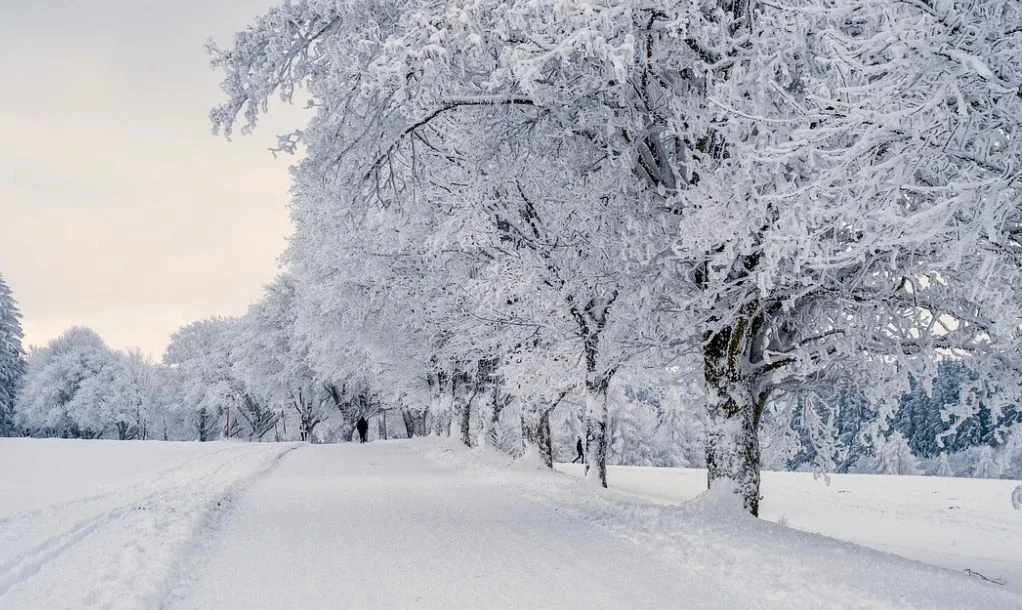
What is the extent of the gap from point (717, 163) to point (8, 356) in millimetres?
63402

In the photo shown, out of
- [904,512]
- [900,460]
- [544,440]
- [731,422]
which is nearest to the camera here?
[731,422]

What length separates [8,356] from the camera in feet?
187

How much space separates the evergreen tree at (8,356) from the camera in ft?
→ 176

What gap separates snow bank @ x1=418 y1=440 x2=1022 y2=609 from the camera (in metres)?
5.76

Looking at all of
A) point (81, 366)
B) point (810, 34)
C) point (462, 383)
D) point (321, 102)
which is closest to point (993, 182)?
point (810, 34)

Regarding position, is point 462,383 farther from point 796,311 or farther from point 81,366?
point 81,366

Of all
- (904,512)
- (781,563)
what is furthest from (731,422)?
(904,512)

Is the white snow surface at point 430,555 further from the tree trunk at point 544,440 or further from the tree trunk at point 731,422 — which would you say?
the tree trunk at point 544,440

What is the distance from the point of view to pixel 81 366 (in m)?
70.8

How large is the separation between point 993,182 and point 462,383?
27775 mm

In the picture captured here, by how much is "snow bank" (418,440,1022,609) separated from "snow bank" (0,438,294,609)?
476 cm

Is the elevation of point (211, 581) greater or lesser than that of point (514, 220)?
lesser

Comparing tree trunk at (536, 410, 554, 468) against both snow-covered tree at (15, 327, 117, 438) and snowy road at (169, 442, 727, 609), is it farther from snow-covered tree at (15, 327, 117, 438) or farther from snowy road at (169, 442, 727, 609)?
snow-covered tree at (15, 327, 117, 438)

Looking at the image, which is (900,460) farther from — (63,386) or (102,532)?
A: (63,386)
